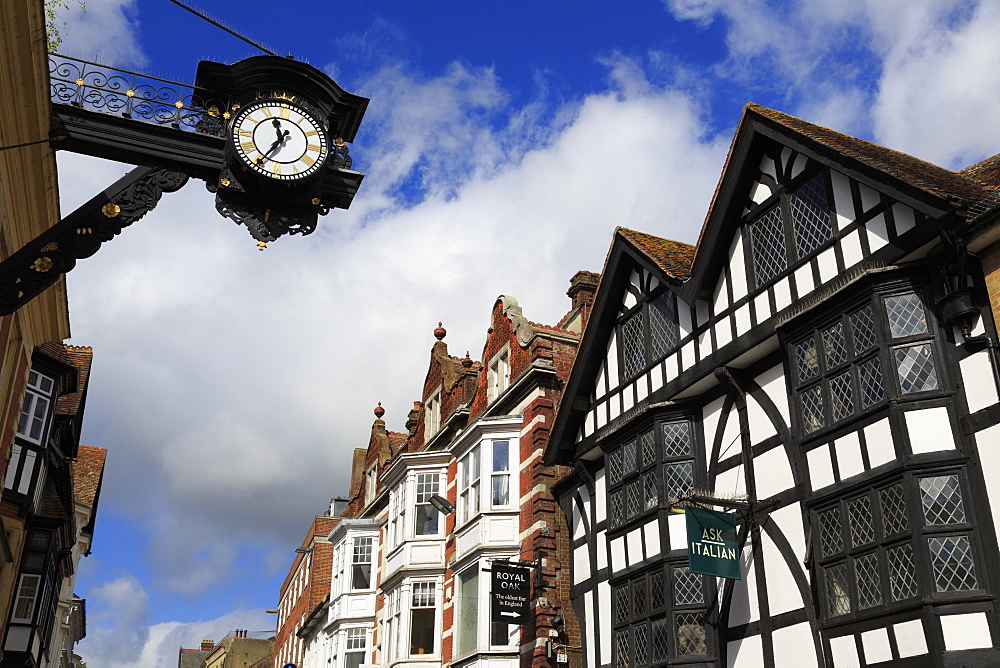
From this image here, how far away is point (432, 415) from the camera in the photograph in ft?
104

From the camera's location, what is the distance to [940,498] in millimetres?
11508

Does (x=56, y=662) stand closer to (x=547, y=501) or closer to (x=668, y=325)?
(x=547, y=501)

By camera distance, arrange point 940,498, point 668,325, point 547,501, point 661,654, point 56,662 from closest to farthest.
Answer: point 940,498
point 661,654
point 668,325
point 547,501
point 56,662

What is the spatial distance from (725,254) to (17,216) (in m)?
10.9

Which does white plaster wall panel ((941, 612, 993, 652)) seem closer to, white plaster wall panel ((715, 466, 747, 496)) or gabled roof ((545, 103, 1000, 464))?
white plaster wall panel ((715, 466, 747, 496))

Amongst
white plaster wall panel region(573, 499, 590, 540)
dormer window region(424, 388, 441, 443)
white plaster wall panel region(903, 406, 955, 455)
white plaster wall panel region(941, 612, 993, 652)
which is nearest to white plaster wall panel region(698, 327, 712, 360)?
white plaster wall panel region(903, 406, 955, 455)

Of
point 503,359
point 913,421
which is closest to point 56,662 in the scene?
point 503,359

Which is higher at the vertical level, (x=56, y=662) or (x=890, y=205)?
(x=890, y=205)

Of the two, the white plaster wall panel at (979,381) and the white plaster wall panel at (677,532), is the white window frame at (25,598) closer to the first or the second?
the white plaster wall panel at (677,532)

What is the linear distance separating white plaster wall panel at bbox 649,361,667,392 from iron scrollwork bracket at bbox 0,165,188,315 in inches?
434

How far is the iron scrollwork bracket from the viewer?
743 centimetres

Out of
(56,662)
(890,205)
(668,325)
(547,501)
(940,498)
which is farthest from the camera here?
(56,662)

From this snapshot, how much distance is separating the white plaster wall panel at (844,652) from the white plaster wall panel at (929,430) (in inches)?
102

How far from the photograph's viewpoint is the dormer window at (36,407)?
890 inches
